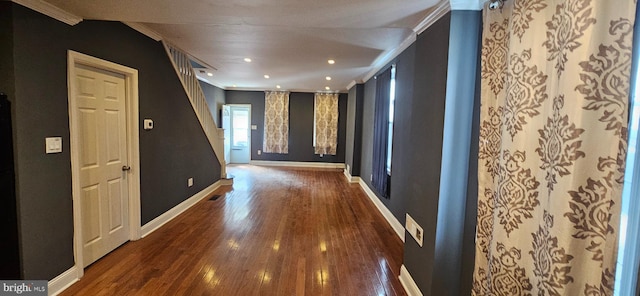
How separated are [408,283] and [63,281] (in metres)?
2.83

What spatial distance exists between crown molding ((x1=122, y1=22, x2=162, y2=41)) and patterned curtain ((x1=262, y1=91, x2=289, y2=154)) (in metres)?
5.19

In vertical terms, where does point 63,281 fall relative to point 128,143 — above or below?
below

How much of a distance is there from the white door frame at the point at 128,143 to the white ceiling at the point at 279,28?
43 cm

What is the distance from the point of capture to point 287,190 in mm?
5668

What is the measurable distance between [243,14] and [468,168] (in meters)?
1.96

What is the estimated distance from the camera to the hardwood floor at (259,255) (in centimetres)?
231

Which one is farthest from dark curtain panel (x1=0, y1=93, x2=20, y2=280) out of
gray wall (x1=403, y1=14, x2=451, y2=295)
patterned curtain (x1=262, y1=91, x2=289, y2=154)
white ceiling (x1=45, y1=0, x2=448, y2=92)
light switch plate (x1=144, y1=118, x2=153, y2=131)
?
patterned curtain (x1=262, y1=91, x2=289, y2=154)

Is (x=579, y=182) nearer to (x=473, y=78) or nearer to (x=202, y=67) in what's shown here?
(x=473, y=78)

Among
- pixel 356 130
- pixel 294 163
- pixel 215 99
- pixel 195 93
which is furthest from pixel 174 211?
pixel 294 163

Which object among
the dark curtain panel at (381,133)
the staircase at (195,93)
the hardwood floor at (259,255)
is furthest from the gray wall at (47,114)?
the dark curtain panel at (381,133)

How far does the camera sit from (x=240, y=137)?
883 centimetres

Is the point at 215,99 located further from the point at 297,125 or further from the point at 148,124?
the point at 148,124

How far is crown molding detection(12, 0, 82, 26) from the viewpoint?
1.87m

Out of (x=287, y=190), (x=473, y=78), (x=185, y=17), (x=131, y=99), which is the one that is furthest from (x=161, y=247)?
(x=473, y=78)
